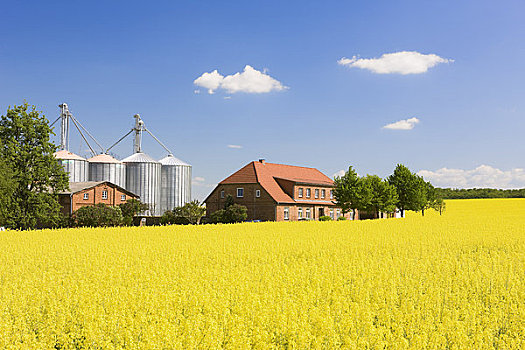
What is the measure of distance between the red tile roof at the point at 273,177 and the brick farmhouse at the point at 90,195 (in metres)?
12.4

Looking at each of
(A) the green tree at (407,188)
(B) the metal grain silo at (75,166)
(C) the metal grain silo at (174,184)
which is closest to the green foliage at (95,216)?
(B) the metal grain silo at (75,166)

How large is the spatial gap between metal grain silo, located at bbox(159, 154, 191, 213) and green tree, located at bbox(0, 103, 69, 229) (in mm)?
24320

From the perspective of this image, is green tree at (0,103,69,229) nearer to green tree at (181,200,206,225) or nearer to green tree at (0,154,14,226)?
green tree at (0,154,14,226)

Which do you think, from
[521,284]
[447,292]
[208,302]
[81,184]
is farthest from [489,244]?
[81,184]

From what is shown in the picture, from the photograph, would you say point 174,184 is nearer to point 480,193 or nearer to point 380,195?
point 380,195

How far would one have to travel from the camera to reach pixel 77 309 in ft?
24.4

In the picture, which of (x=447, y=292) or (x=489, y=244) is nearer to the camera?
(x=447, y=292)

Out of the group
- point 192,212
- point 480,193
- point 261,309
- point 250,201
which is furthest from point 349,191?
point 480,193

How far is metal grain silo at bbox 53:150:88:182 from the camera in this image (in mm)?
58438

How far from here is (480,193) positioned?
406 ft

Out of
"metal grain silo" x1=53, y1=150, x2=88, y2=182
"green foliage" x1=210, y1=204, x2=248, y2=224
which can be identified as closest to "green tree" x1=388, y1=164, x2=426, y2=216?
"green foliage" x1=210, y1=204, x2=248, y2=224

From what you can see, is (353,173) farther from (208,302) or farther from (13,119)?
(208,302)

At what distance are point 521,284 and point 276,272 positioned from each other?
577cm

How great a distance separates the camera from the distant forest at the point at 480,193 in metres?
116
